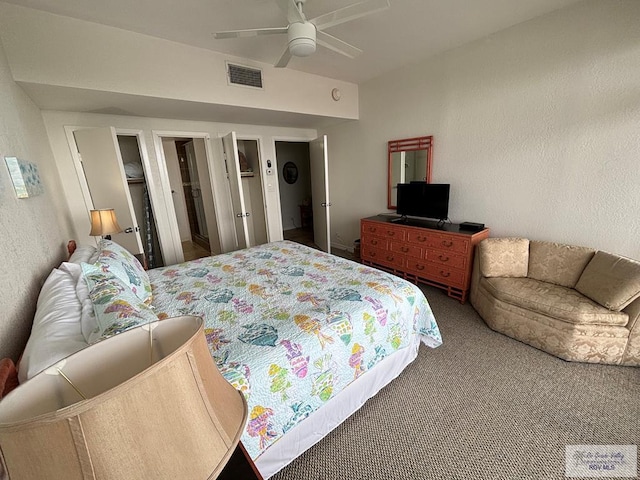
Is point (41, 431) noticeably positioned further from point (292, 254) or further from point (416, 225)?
point (416, 225)

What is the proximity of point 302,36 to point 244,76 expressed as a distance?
4.55ft

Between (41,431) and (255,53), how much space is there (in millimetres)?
3172

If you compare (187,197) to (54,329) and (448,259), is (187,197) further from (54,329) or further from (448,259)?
(448,259)

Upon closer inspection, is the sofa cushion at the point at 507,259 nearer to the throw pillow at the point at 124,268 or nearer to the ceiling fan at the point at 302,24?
the ceiling fan at the point at 302,24

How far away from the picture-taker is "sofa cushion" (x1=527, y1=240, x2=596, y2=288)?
85.7 inches

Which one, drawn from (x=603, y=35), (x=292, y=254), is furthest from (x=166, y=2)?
(x=603, y=35)

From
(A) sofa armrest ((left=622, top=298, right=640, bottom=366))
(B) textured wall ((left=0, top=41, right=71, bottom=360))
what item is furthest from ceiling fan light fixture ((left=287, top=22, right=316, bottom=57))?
(A) sofa armrest ((left=622, top=298, right=640, bottom=366))

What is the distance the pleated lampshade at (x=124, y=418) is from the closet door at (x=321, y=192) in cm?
342

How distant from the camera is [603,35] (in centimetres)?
203

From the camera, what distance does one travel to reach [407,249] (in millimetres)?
3193

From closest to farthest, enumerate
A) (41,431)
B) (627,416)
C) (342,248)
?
(41,431) < (627,416) < (342,248)

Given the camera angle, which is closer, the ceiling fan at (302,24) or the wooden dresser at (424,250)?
the ceiling fan at (302,24)

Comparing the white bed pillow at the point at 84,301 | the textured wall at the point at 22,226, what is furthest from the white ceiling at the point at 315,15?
the white bed pillow at the point at 84,301

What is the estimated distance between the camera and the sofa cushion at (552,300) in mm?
1826
